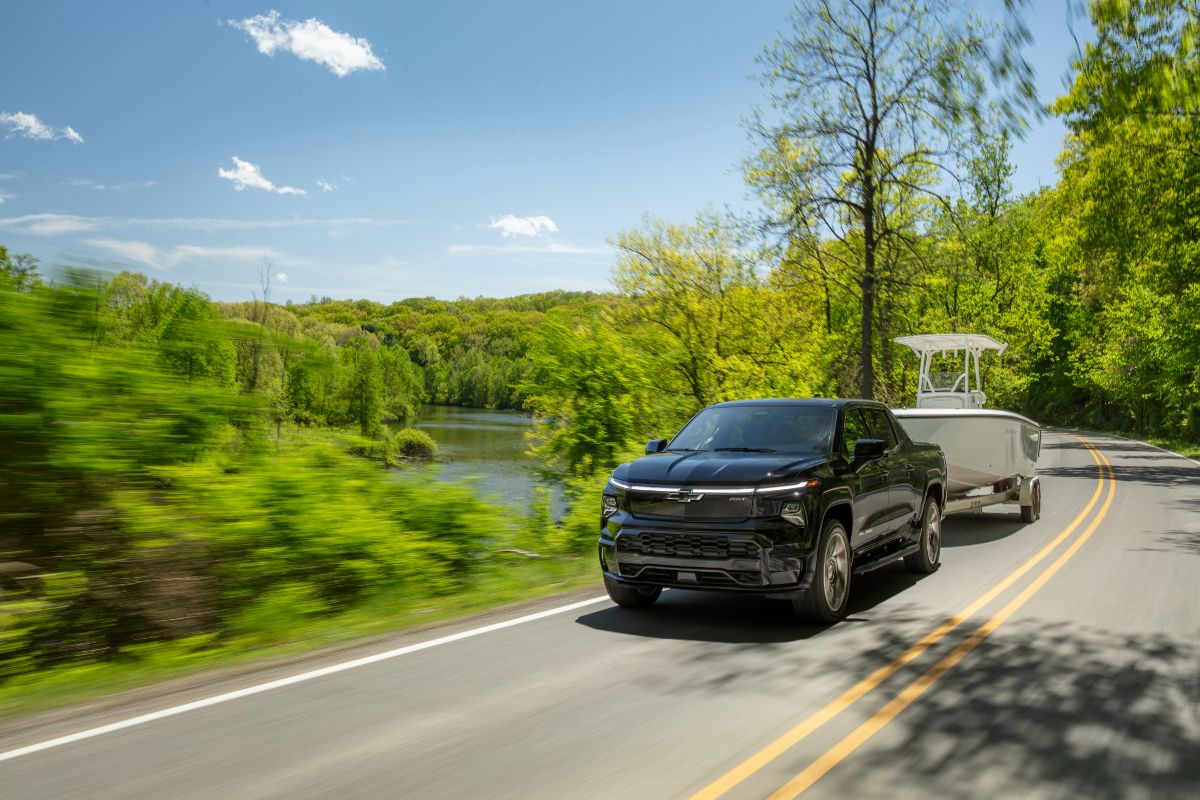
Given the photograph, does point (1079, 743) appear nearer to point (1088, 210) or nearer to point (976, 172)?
point (976, 172)

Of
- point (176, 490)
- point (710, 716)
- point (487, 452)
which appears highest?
point (176, 490)

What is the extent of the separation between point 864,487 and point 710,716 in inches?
149

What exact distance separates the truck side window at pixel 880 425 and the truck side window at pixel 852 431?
0.17 metres

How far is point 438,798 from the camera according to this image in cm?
396

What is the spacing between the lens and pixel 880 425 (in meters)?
9.67

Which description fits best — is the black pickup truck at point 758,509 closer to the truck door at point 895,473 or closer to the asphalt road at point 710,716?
the truck door at point 895,473

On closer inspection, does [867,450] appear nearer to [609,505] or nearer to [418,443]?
[609,505]

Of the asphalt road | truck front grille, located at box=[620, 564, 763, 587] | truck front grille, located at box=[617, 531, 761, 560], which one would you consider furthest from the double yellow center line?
truck front grille, located at box=[617, 531, 761, 560]

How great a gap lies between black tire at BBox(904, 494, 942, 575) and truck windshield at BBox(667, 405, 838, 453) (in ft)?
6.93

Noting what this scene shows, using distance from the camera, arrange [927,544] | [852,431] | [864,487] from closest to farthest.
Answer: [864,487] < [852,431] < [927,544]

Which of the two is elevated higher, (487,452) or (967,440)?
(967,440)

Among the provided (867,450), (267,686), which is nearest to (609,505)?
(867,450)

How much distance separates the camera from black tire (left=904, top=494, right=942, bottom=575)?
9.85 meters

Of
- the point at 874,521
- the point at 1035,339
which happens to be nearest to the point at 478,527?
the point at 874,521
